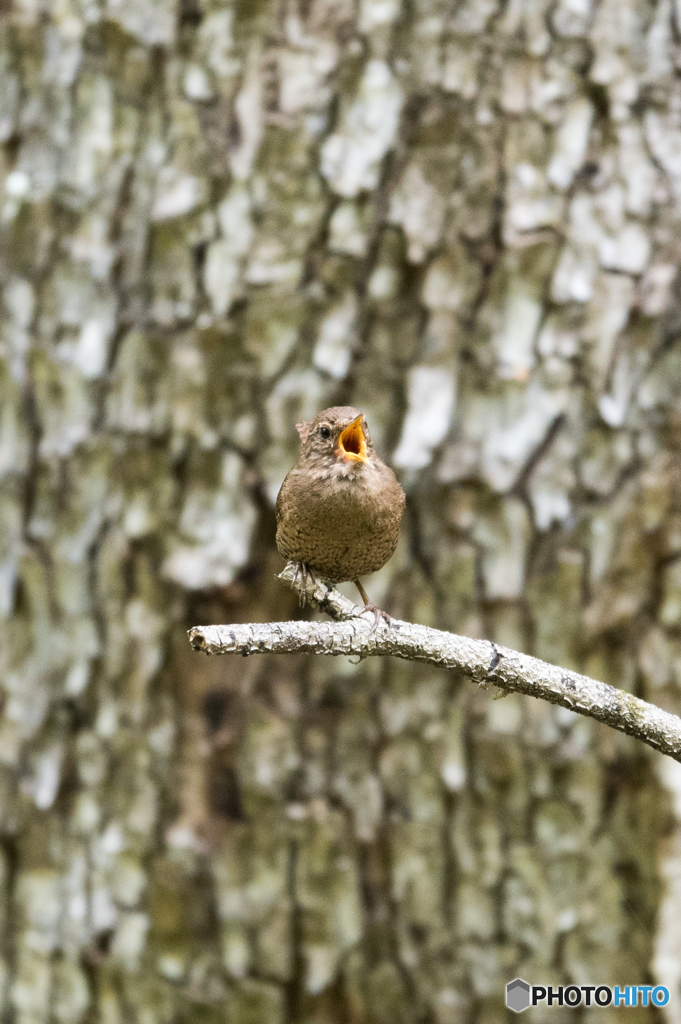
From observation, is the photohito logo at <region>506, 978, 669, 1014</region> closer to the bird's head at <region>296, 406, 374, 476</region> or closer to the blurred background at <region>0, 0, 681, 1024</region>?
the blurred background at <region>0, 0, 681, 1024</region>

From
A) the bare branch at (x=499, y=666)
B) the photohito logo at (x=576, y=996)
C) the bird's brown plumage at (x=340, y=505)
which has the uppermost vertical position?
the bird's brown plumage at (x=340, y=505)

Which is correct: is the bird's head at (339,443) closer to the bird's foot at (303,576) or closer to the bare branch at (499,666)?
the bird's foot at (303,576)

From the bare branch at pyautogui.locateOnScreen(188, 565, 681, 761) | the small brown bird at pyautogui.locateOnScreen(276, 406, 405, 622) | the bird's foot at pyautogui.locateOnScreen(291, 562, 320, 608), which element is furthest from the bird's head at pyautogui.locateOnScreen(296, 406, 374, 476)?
the bare branch at pyautogui.locateOnScreen(188, 565, 681, 761)

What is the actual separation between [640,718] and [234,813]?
1.65m

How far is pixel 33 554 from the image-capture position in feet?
10.2

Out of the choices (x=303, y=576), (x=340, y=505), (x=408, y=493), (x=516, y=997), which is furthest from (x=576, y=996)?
(x=340, y=505)

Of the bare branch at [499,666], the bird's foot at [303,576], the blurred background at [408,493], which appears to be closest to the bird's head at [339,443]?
the bird's foot at [303,576]

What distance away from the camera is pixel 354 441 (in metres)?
2.12

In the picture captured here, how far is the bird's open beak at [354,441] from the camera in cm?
205

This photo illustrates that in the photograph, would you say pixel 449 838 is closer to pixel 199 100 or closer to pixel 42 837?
pixel 42 837

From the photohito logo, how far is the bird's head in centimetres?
180

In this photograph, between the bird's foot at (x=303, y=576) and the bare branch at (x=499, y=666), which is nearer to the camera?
the bare branch at (x=499, y=666)

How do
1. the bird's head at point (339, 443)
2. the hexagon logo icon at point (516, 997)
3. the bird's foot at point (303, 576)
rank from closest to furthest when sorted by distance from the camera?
the bird's foot at point (303, 576)
the bird's head at point (339, 443)
the hexagon logo icon at point (516, 997)

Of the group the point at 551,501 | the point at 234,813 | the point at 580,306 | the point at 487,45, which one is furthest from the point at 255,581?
the point at 487,45
